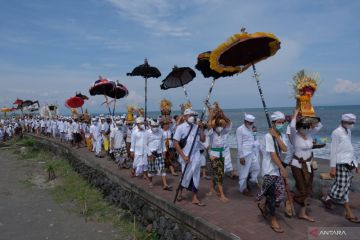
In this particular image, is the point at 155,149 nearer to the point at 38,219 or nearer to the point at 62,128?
the point at 38,219

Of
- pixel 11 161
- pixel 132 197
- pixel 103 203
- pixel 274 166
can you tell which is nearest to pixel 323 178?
pixel 274 166

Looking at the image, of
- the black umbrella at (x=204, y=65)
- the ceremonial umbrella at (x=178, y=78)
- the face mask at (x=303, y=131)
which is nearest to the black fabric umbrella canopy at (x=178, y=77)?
the ceremonial umbrella at (x=178, y=78)

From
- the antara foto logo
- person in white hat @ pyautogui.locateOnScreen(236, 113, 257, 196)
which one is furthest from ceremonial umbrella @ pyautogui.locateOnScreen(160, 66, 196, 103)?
the antara foto logo

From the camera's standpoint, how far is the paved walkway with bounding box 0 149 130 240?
8656 mm

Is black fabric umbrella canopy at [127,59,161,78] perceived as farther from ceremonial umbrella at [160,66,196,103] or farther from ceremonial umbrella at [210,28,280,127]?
ceremonial umbrella at [210,28,280,127]

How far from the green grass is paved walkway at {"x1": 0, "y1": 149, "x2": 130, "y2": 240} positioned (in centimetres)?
24

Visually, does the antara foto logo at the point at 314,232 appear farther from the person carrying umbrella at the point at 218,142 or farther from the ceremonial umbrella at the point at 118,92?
the ceremonial umbrella at the point at 118,92

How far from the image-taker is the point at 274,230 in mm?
5445

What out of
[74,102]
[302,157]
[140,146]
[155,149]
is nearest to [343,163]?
[302,157]

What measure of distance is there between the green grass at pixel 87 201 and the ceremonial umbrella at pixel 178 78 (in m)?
3.81

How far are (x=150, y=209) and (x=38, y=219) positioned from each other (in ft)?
13.7

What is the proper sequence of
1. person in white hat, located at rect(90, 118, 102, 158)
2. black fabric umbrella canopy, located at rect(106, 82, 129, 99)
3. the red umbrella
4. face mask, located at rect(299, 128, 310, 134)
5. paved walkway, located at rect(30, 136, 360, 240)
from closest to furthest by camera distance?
paved walkway, located at rect(30, 136, 360, 240) → face mask, located at rect(299, 128, 310, 134) → black fabric umbrella canopy, located at rect(106, 82, 129, 99) → person in white hat, located at rect(90, 118, 102, 158) → the red umbrella

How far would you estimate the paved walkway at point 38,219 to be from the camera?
28.4ft

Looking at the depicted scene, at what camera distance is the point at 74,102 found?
17.3 metres
